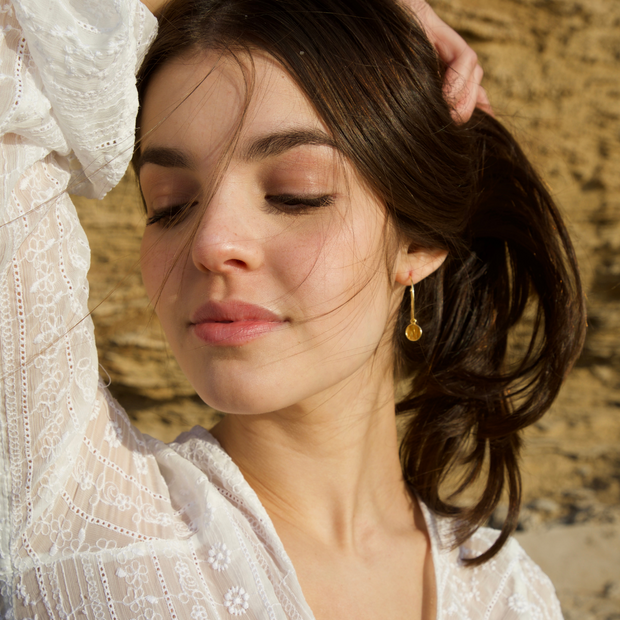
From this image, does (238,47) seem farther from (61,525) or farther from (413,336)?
(61,525)

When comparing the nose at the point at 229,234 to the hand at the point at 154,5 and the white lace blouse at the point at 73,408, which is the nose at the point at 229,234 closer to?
the white lace blouse at the point at 73,408

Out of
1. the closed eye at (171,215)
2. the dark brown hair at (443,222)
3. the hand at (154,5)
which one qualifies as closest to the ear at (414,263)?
the dark brown hair at (443,222)

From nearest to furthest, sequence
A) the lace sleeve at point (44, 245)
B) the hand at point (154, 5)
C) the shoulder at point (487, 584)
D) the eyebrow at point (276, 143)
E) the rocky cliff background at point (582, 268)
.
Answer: the lace sleeve at point (44, 245) → the eyebrow at point (276, 143) → the hand at point (154, 5) → the shoulder at point (487, 584) → the rocky cliff background at point (582, 268)

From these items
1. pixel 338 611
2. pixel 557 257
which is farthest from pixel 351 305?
pixel 557 257

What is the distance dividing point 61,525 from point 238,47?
91cm

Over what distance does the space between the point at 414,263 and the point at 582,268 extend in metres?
1.93

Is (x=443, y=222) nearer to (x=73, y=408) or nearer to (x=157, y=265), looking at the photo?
(x=157, y=265)

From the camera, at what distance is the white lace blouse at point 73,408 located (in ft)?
3.10

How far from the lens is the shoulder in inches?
53.9

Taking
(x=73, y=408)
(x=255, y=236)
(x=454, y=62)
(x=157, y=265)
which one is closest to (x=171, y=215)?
(x=157, y=265)

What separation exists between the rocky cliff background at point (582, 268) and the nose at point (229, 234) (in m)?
1.60

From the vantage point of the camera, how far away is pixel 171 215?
115cm

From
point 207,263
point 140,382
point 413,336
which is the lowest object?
point 140,382

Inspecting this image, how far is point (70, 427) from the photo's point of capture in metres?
1.00
